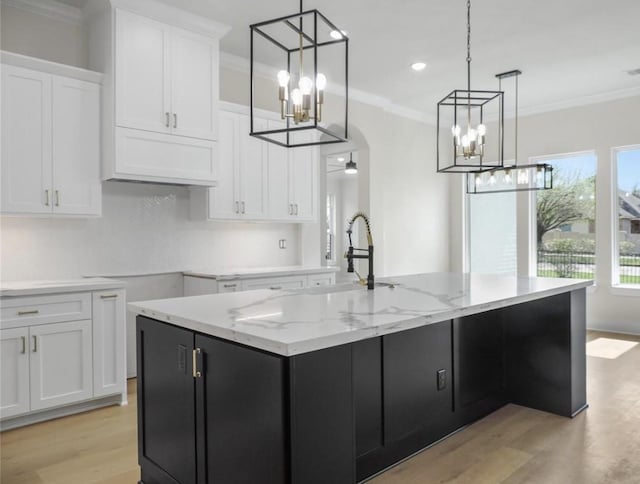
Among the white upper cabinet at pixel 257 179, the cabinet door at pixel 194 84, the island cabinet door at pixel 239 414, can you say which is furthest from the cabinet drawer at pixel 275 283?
the island cabinet door at pixel 239 414

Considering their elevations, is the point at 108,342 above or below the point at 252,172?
below

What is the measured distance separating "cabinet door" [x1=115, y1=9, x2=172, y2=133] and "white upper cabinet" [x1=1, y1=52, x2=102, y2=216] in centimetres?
23

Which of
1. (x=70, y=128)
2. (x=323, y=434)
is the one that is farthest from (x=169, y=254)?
(x=323, y=434)

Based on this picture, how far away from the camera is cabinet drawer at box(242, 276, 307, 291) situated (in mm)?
4152

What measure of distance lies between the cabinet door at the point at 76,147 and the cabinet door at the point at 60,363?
0.84 metres

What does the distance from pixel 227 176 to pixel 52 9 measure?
1807mm

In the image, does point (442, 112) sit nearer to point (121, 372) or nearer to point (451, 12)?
point (451, 12)

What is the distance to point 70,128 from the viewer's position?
11.2 feet

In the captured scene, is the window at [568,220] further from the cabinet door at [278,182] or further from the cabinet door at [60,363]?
the cabinet door at [60,363]

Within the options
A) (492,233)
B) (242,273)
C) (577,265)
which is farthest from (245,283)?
(577,265)

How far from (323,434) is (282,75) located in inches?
63.3

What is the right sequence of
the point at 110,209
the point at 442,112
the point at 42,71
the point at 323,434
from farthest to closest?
1. the point at 442,112
2. the point at 110,209
3. the point at 42,71
4. the point at 323,434

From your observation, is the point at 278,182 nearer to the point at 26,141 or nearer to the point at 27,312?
the point at 26,141

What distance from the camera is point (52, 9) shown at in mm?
3605
